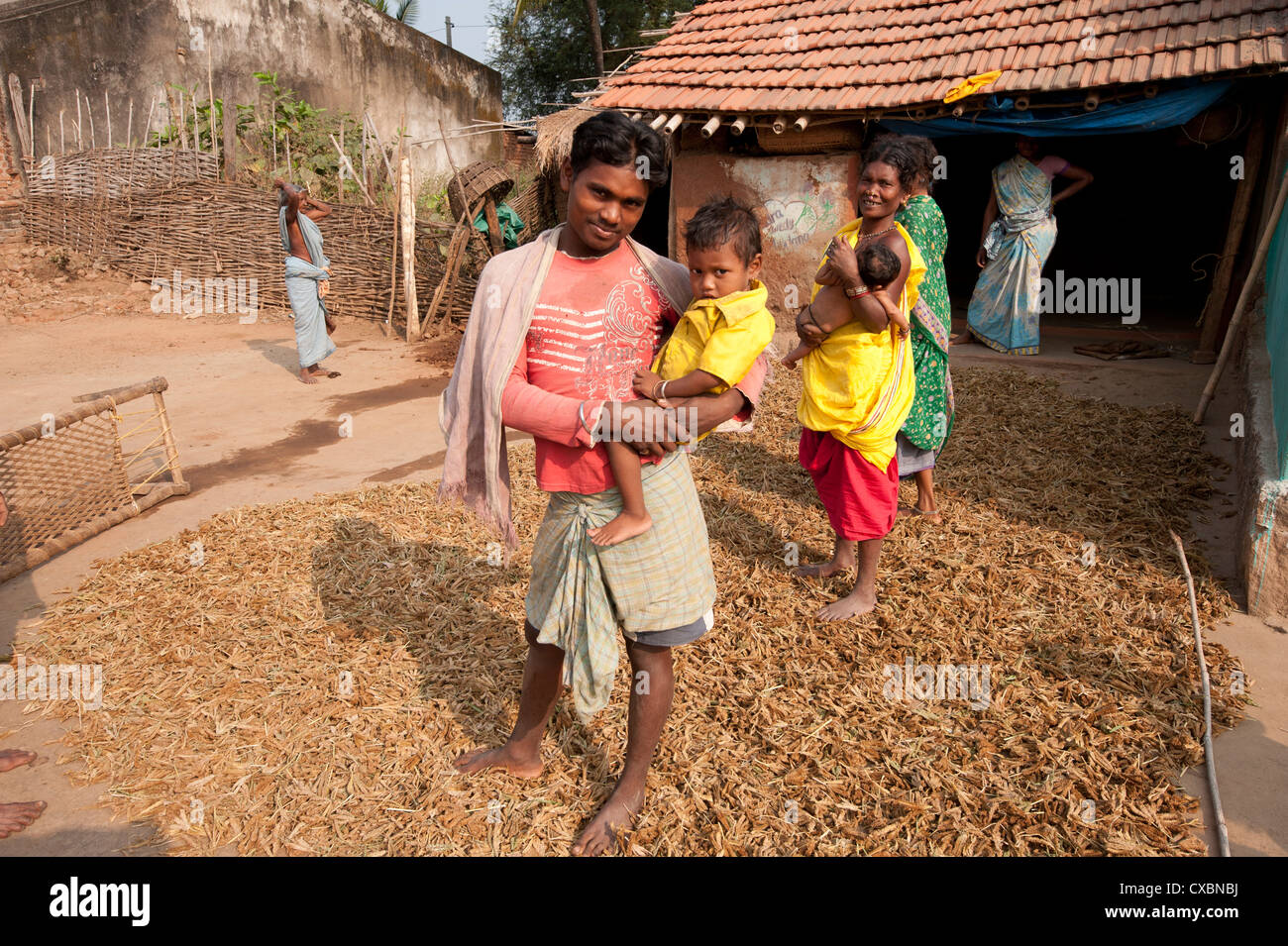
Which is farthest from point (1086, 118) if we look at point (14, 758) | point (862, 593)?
point (14, 758)

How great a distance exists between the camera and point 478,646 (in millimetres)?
3475

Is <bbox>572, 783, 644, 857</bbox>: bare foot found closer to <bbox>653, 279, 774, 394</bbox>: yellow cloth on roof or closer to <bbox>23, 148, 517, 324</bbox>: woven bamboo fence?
<bbox>653, 279, 774, 394</bbox>: yellow cloth on roof

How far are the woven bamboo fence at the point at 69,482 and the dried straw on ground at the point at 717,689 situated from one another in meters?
0.54

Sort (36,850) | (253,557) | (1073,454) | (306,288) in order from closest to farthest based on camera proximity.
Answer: (36,850), (253,557), (1073,454), (306,288)

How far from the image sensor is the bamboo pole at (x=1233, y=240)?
716 centimetres

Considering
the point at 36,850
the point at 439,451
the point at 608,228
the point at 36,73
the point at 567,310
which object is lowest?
the point at 36,850

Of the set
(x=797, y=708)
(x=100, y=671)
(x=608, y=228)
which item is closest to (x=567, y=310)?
(x=608, y=228)

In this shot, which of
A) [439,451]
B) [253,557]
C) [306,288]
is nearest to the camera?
[253,557]

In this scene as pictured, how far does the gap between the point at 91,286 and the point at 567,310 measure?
42.7 feet

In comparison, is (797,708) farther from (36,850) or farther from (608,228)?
(36,850)

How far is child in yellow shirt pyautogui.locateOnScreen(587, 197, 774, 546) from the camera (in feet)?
6.55

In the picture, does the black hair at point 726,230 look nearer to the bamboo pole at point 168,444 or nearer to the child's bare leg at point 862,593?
the child's bare leg at point 862,593

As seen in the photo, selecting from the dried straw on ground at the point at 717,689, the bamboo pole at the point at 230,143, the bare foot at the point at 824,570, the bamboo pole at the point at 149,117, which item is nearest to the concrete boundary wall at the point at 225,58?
the bamboo pole at the point at 149,117
